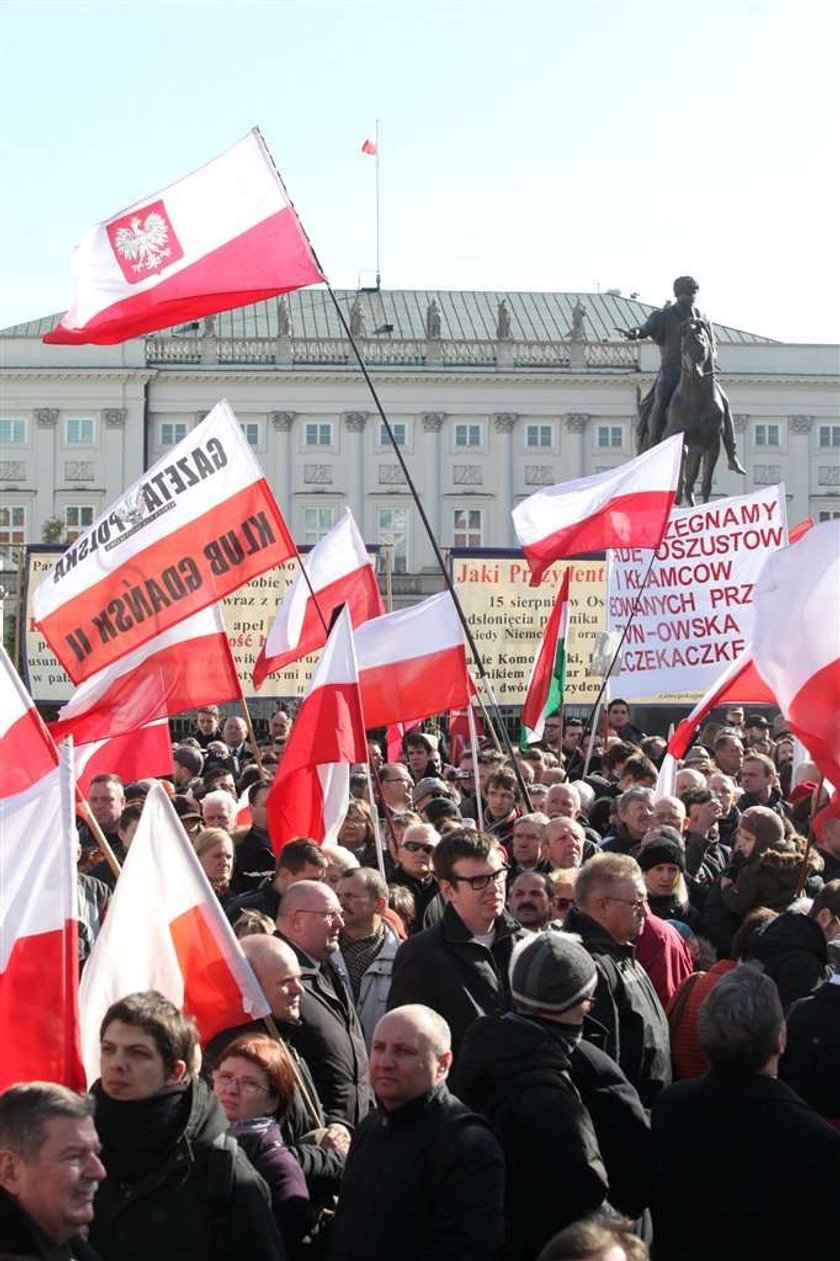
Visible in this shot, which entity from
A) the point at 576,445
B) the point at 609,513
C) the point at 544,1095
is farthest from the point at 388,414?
the point at 544,1095

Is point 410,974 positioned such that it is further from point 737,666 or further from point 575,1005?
point 737,666

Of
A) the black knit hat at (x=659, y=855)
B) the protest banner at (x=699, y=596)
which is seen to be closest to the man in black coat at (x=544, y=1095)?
the black knit hat at (x=659, y=855)

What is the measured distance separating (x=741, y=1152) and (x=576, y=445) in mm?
60931

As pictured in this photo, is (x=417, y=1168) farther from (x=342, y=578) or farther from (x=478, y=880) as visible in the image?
(x=342, y=578)

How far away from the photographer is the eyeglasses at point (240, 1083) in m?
3.91

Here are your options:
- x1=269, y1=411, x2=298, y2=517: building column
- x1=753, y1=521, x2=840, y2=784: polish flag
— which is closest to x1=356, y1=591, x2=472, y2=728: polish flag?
x1=753, y1=521, x2=840, y2=784: polish flag

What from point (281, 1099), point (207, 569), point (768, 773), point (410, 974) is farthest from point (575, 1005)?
point (768, 773)

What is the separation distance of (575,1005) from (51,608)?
15.0 feet

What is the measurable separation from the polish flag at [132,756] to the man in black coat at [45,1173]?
6154 mm

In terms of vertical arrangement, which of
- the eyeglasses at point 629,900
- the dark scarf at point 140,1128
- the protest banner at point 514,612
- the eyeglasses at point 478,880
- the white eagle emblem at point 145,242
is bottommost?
the protest banner at point 514,612

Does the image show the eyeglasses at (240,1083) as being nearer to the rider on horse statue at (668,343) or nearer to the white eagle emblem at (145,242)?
the white eagle emblem at (145,242)

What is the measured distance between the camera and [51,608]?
7977 millimetres

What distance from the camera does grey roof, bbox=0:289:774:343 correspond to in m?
Result: 65.4

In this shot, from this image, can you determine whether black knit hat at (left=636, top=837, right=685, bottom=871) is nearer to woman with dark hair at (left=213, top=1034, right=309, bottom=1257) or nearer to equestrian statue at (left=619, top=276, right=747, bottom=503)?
woman with dark hair at (left=213, top=1034, right=309, bottom=1257)
